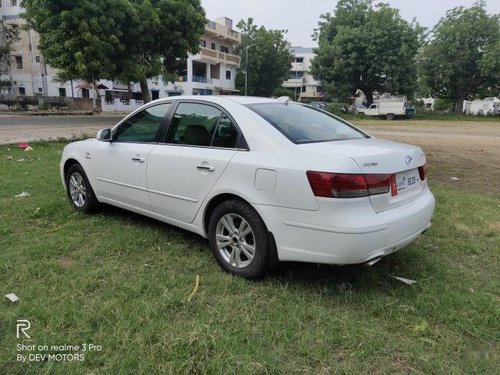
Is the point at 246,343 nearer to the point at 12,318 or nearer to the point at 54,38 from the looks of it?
the point at 12,318

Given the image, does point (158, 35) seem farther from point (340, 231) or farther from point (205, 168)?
point (340, 231)

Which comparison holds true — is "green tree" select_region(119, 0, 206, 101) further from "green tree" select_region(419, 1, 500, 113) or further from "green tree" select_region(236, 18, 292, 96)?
"green tree" select_region(419, 1, 500, 113)

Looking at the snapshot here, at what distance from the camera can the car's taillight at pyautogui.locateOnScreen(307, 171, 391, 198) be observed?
2.85m

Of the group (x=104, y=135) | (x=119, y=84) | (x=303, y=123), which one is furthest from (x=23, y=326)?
(x=119, y=84)

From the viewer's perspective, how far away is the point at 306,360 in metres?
2.46

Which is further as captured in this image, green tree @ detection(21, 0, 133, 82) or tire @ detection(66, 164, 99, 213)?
green tree @ detection(21, 0, 133, 82)

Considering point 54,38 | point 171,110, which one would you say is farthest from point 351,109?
point 171,110

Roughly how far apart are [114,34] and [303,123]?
18.9 meters

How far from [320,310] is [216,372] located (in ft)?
3.11

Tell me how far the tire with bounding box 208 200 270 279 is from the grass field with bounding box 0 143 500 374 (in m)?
0.15

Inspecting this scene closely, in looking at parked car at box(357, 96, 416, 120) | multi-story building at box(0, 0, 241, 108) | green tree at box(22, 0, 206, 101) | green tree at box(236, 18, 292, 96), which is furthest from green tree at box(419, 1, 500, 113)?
green tree at box(22, 0, 206, 101)

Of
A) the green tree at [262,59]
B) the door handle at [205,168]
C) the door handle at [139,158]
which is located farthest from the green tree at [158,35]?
the green tree at [262,59]

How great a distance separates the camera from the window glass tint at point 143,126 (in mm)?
4258

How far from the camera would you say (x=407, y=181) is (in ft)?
10.8
